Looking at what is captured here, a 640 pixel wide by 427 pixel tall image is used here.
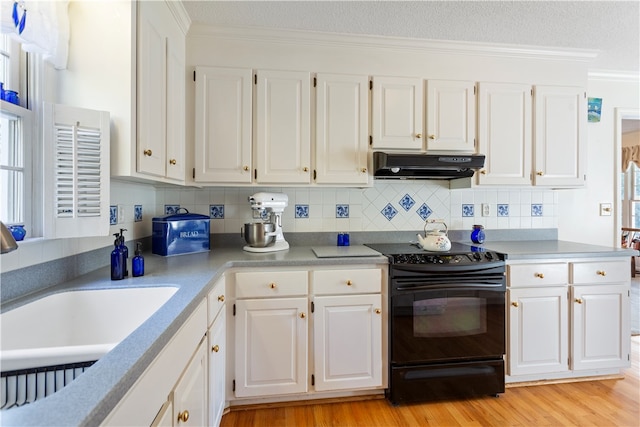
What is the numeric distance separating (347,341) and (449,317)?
2.05 feet

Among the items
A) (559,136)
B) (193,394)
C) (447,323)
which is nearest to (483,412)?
(447,323)

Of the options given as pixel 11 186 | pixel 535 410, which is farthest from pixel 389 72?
pixel 535 410

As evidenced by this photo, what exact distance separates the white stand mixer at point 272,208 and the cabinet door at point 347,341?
469mm

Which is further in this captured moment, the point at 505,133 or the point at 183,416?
the point at 505,133

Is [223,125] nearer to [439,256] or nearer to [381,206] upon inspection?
[381,206]

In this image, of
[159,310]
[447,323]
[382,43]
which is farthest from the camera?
[382,43]

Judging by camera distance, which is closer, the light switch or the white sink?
the white sink

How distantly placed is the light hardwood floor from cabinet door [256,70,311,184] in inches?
54.2

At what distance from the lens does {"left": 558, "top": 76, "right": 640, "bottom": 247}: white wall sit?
2734 millimetres

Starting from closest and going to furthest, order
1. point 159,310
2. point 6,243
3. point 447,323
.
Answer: point 6,243 < point 159,310 < point 447,323

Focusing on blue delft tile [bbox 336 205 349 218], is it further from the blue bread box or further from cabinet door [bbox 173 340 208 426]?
cabinet door [bbox 173 340 208 426]

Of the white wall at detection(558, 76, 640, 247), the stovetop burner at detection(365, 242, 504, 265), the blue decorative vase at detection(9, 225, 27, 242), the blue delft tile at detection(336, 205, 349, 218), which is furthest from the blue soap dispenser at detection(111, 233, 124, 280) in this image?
the white wall at detection(558, 76, 640, 247)

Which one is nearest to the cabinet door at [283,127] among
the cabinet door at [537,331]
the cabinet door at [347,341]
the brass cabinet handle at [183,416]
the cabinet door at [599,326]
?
the cabinet door at [347,341]

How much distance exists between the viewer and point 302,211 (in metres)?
2.39
